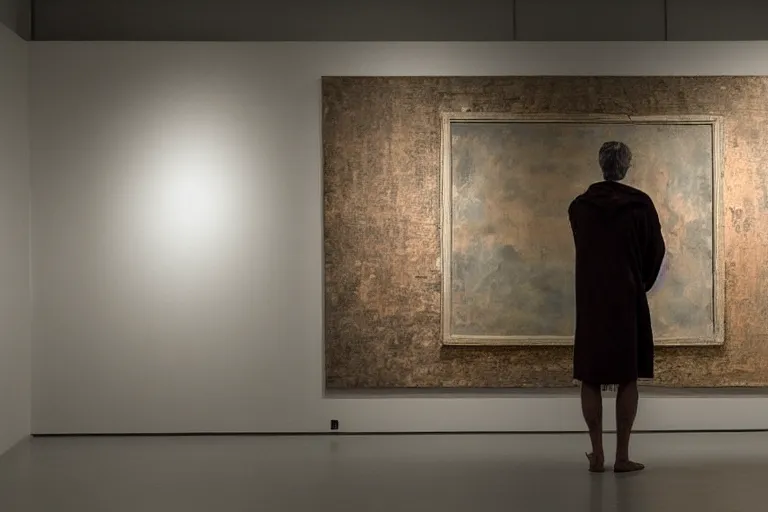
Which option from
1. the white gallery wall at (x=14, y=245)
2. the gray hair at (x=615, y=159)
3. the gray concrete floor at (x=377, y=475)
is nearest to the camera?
the gray concrete floor at (x=377, y=475)

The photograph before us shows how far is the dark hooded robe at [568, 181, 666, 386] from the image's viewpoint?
208 inches

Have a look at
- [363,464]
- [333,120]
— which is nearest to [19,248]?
[333,120]

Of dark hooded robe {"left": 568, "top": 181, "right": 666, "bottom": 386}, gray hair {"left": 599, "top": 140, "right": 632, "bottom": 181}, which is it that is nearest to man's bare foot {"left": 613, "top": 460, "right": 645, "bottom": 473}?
dark hooded robe {"left": 568, "top": 181, "right": 666, "bottom": 386}

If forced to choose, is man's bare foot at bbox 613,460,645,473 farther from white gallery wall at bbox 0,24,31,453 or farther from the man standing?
white gallery wall at bbox 0,24,31,453

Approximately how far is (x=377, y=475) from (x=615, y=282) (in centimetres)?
161

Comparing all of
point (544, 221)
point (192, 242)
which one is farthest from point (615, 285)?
point (192, 242)

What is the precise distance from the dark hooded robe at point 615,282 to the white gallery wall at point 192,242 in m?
1.49

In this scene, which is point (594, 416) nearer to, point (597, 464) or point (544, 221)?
point (597, 464)

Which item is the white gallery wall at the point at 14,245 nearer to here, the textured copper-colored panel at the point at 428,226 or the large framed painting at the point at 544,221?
the textured copper-colored panel at the point at 428,226

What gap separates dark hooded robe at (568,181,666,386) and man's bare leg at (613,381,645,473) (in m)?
0.09

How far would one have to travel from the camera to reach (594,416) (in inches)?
213

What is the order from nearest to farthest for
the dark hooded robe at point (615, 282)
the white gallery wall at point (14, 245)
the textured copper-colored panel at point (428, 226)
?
the dark hooded robe at point (615, 282)
the white gallery wall at point (14, 245)
the textured copper-colored panel at point (428, 226)

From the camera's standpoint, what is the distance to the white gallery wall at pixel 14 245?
6.19 meters

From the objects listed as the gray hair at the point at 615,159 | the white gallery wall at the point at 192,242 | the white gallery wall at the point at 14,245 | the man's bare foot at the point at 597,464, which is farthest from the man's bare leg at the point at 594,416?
the white gallery wall at the point at 14,245
